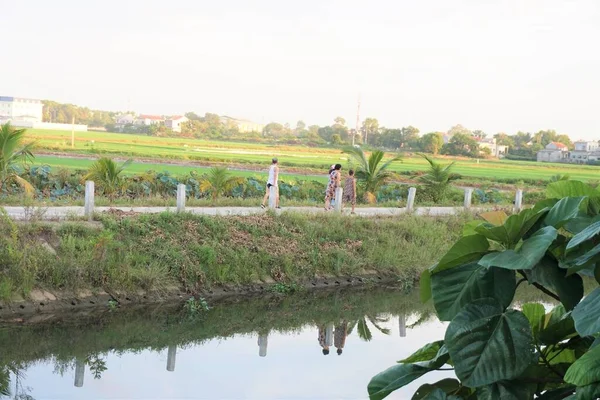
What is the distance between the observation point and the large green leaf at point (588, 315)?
1096mm

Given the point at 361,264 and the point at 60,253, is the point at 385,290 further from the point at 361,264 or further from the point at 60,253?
the point at 60,253

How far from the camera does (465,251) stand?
1316 millimetres

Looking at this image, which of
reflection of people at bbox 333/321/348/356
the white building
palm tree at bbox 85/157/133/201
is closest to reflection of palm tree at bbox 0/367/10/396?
reflection of people at bbox 333/321/348/356

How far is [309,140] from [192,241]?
2521 inches

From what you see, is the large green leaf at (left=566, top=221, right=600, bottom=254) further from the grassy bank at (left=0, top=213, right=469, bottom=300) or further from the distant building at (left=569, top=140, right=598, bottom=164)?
the distant building at (left=569, top=140, right=598, bottom=164)

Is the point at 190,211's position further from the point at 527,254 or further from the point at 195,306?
the point at 527,254

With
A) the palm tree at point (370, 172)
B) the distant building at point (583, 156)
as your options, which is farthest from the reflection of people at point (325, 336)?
the distant building at point (583, 156)

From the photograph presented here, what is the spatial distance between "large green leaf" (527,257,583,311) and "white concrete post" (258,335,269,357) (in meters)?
9.45

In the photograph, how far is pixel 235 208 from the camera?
1752 centimetres

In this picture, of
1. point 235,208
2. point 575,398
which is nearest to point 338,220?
point 235,208

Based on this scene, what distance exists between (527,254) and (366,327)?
11747 millimetres

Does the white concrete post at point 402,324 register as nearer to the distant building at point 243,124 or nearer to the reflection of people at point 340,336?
the reflection of people at point 340,336

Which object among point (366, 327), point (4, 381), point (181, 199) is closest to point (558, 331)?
point (4, 381)

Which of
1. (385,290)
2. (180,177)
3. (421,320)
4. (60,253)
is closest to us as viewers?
(60,253)
